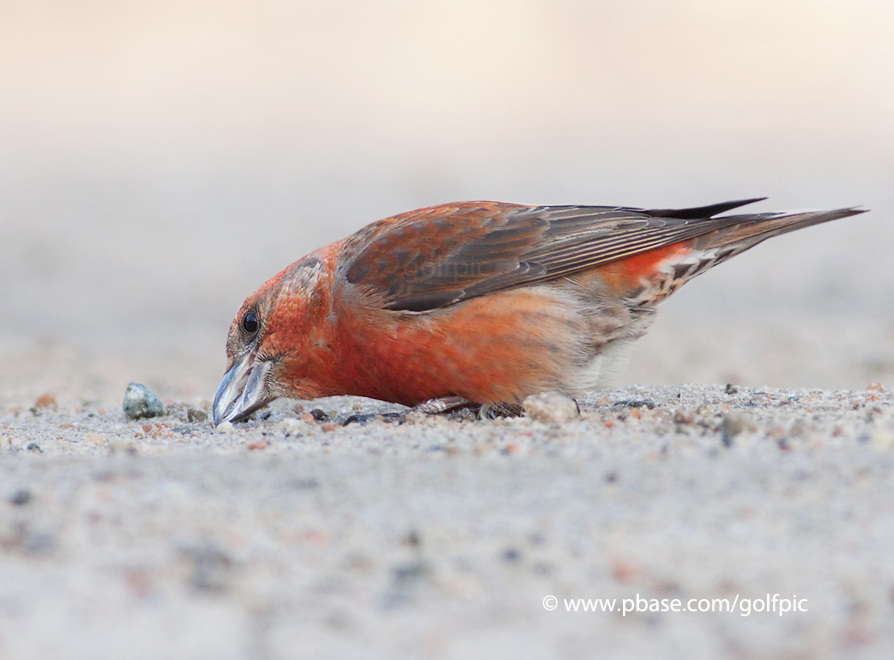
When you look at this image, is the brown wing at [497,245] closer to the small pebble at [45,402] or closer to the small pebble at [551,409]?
the small pebble at [551,409]

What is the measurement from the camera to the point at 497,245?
16.2ft

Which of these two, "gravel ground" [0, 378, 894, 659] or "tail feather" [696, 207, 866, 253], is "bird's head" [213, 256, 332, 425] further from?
"tail feather" [696, 207, 866, 253]

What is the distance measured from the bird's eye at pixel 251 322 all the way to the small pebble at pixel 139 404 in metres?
0.77

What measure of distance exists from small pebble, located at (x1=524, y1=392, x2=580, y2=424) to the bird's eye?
1.62 metres

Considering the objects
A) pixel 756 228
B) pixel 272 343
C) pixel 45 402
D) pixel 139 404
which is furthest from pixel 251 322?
pixel 756 228

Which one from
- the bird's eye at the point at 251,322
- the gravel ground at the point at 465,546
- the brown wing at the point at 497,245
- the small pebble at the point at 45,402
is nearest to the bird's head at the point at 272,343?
the bird's eye at the point at 251,322

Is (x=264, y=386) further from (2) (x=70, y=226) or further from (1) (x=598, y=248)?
(2) (x=70, y=226)

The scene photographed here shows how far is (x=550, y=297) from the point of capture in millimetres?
4742

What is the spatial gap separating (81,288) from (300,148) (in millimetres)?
5572

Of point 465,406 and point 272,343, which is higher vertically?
point 272,343

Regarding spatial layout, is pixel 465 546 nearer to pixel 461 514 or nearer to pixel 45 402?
pixel 461 514

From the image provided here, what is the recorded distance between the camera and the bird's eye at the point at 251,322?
17.0ft

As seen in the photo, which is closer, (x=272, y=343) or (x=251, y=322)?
(x=272, y=343)

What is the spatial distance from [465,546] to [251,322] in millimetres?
2840
